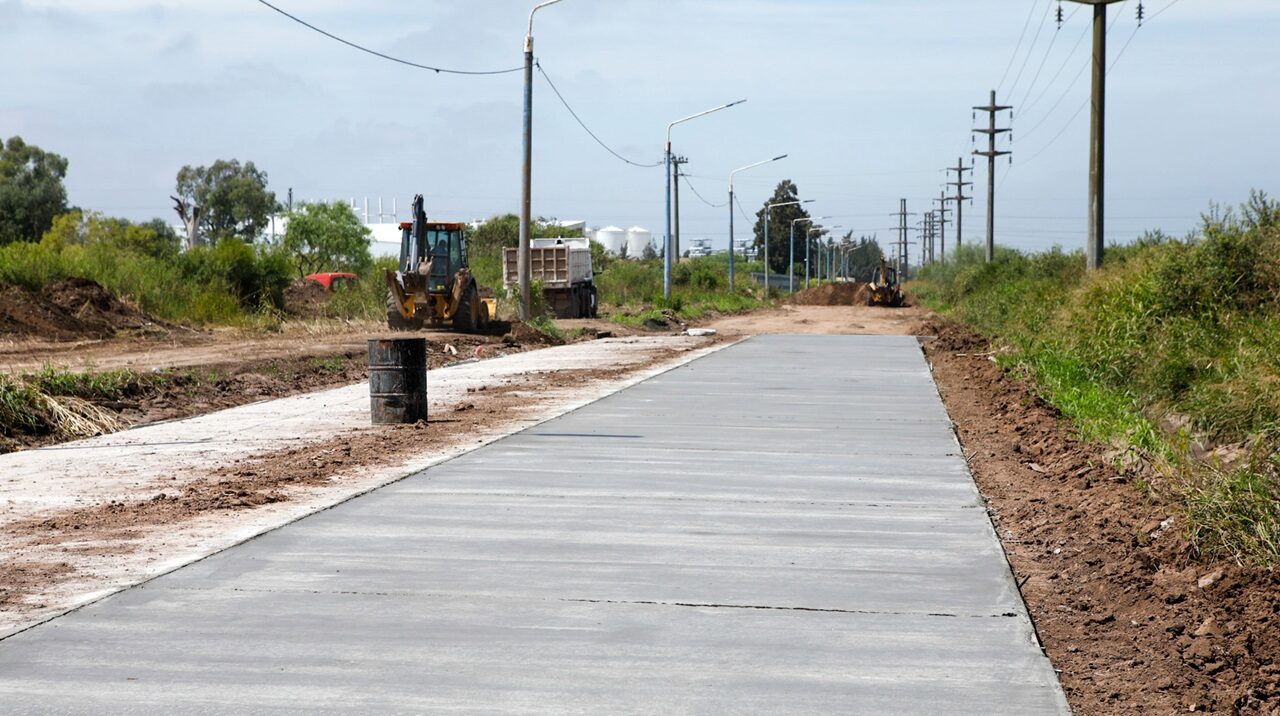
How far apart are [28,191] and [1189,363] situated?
10280 centimetres

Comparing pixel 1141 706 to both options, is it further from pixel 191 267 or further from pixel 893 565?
A: pixel 191 267

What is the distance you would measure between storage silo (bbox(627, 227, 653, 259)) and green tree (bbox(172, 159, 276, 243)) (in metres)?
47.0

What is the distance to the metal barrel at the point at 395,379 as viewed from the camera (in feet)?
51.0

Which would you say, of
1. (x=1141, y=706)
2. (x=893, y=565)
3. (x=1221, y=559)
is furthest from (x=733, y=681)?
(x=1221, y=559)

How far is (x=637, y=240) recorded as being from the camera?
175 m

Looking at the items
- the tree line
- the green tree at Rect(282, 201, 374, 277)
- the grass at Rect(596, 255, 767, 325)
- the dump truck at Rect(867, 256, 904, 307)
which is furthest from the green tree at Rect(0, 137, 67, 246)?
the dump truck at Rect(867, 256, 904, 307)

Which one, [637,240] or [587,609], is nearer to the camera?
[587,609]

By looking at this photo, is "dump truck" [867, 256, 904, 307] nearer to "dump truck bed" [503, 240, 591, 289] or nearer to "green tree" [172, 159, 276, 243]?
"dump truck bed" [503, 240, 591, 289]

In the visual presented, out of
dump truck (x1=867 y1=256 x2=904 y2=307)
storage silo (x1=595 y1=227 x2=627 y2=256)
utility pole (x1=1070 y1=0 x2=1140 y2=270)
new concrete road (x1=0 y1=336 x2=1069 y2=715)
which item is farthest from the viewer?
storage silo (x1=595 y1=227 x2=627 y2=256)

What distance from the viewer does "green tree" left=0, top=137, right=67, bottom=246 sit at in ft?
336

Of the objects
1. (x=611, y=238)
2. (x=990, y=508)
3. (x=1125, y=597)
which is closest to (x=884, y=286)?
(x=990, y=508)

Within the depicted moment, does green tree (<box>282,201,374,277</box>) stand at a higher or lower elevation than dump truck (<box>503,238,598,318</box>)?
higher

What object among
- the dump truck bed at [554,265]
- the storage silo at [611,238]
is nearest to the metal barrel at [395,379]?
the dump truck bed at [554,265]

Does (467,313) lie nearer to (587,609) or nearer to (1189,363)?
(1189,363)
